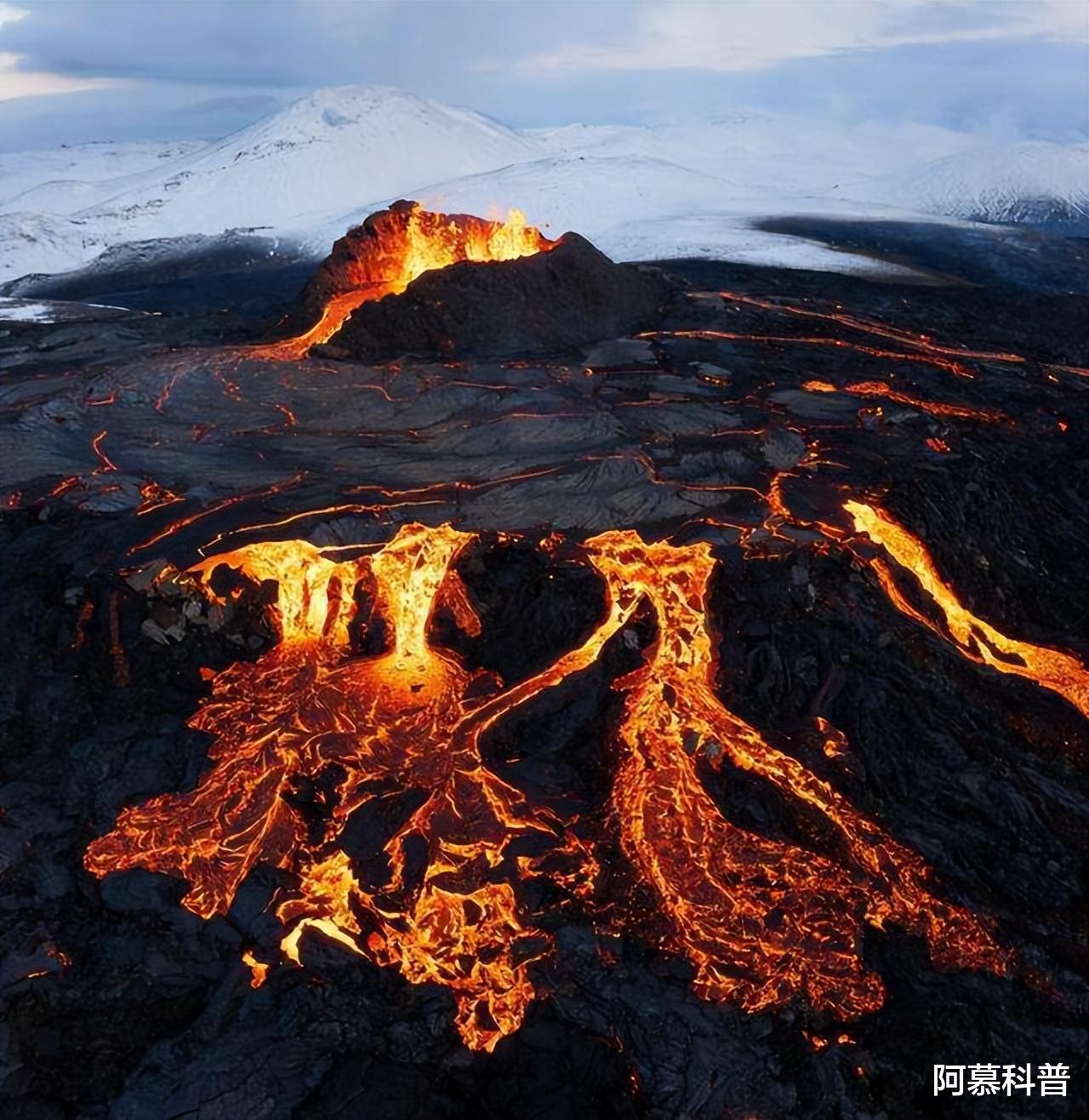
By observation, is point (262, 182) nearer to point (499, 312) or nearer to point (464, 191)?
point (464, 191)

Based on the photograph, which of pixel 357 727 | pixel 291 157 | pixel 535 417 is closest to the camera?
pixel 357 727

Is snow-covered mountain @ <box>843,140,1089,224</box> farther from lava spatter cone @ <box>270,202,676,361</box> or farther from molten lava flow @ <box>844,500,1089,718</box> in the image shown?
molten lava flow @ <box>844,500,1089,718</box>

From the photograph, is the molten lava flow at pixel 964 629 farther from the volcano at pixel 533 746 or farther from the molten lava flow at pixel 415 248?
the molten lava flow at pixel 415 248

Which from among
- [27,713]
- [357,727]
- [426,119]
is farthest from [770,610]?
[426,119]

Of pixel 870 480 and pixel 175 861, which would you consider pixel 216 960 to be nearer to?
pixel 175 861

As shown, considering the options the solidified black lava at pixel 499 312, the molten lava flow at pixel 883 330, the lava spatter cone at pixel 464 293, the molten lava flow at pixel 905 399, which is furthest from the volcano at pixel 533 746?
the molten lava flow at pixel 883 330

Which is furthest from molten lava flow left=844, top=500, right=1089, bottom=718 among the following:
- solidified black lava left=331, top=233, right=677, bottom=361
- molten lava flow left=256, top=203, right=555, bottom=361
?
molten lava flow left=256, top=203, right=555, bottom=361

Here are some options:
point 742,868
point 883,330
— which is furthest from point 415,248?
point 742,868
